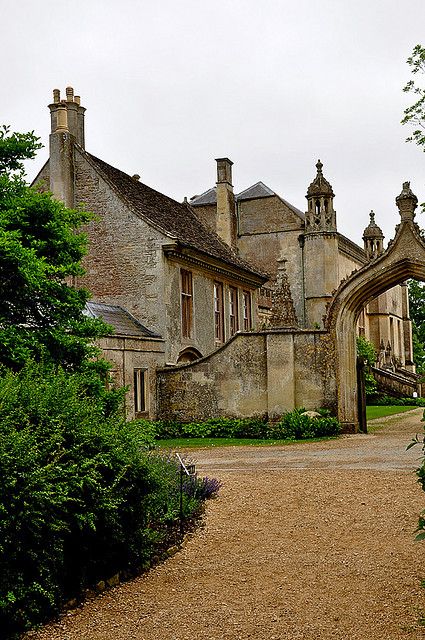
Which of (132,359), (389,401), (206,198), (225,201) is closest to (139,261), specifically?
(132,359)

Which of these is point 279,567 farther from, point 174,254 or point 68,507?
point 174,254

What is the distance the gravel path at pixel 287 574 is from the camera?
21.4ft

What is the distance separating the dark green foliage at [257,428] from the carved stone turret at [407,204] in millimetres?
6014

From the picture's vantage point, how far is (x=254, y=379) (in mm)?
23766

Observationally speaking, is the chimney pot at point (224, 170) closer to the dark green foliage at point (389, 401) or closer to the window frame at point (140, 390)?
the dark green foliage at point (389, 401)

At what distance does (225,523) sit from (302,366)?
13136 mm

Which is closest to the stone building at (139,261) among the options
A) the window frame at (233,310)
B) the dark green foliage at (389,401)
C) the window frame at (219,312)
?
the window frame at (219,312)

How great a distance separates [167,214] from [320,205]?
39.8ft

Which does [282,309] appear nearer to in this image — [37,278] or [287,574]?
[37,278]

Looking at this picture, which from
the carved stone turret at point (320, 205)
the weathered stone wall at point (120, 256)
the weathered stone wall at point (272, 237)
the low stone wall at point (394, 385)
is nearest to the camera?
the weathered stone wall at point (120, 256)

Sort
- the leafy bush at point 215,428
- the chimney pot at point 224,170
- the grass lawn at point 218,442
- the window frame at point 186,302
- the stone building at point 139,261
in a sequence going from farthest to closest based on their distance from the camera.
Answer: the chimney pot at point 224,170, the window frame at point 186,302, the stone building at point 139,261, the leafy bush at point 215,428, the grass lawn at point 218,442

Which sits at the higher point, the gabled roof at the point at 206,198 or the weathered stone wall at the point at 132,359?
the gabled roof at the point at 206,198

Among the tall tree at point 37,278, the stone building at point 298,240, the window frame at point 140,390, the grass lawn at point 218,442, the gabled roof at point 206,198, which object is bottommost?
the grass lawn at point 218,442

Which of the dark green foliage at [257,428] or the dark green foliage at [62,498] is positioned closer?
the dark green foliage at [62,498]
